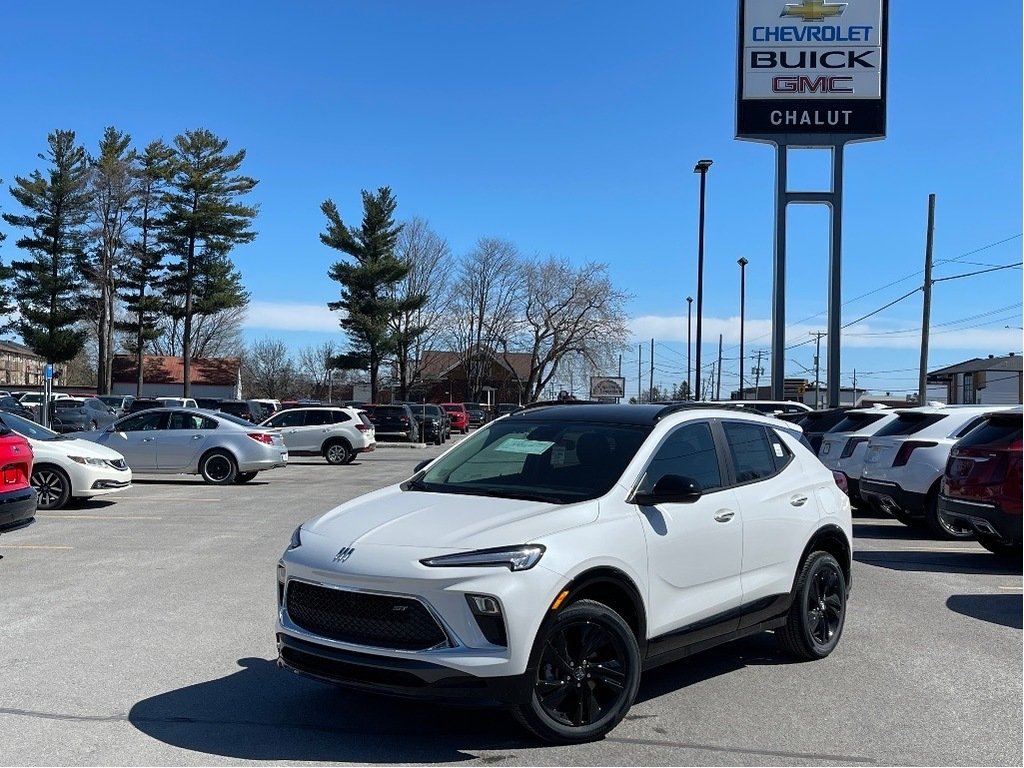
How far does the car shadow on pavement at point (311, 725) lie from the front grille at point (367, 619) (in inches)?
22.7

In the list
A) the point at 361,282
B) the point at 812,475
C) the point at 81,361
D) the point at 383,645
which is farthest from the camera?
the point at 81,361

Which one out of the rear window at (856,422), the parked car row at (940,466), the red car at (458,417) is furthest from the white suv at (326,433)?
the red car at (458,417)

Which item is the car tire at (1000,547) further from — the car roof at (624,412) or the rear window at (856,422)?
the car roof at (624,412)

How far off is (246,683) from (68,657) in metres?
1.41

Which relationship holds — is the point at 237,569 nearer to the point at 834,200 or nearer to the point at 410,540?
the point at 410,540

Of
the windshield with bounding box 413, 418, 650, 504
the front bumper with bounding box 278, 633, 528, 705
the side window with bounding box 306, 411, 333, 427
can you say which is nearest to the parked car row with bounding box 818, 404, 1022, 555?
the windshield with bounding box 413, 418, 650, 504

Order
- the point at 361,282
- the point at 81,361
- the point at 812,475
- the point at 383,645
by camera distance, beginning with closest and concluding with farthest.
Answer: the point at 383,645 → the point at 812,475 → the point at 361,282 → the point at 81,361

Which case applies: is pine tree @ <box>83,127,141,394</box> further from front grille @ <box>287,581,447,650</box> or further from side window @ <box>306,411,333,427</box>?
front grille @ <box>287,581,447,650</box>

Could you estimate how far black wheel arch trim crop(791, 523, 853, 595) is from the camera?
269 inches

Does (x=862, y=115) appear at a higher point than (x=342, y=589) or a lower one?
higher

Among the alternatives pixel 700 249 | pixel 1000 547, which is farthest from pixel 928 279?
pixel 1000 547

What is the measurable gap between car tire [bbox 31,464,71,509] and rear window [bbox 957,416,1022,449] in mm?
12226

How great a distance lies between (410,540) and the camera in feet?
16.2

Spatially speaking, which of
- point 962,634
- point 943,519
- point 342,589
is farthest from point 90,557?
point 943,519
